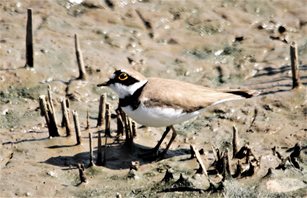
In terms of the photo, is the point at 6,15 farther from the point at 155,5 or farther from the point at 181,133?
the point at 181,133

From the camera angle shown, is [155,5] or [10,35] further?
[155,5]

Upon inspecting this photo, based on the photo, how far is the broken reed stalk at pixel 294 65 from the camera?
1116 cm

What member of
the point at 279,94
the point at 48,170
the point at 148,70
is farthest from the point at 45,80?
the point at 279,94

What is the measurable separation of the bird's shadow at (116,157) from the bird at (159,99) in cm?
19

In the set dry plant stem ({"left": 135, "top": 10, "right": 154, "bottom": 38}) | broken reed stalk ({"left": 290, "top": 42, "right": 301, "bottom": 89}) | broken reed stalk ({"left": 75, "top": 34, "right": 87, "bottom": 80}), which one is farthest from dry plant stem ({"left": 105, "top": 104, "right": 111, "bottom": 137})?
dry plant stem ({"left": 135, "top": 10, "right": 154, "bottom": 38})

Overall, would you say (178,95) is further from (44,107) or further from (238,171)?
(44,107)

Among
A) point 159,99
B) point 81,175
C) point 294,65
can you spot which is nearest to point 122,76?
point 159,99

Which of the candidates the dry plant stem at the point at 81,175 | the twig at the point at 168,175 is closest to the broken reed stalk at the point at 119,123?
the dry plant stem at the point at 81,175

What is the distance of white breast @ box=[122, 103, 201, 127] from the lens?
982 centimetres

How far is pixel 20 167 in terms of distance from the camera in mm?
9609

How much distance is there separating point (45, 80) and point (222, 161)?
3.65 m

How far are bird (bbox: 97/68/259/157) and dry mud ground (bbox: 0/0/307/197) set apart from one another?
0.56 m

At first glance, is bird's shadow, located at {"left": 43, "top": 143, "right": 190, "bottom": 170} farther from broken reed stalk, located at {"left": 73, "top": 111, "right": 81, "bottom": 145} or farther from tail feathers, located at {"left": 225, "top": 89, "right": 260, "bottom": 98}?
tail feathers, located at {"left": 225, "top": 89, "right": 260, "bottom": 98}

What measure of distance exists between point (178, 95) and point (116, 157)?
1.17 meters
